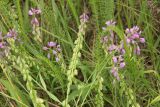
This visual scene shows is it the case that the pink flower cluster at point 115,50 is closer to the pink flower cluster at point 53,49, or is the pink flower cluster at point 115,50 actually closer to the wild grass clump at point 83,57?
the wild grass clump at point 83,57

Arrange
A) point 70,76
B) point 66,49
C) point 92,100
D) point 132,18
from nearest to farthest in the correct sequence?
1. point 70,76
2. point 92,100
3. point 66,49
4. point 132,18

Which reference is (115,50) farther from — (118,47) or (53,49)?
(53,49)

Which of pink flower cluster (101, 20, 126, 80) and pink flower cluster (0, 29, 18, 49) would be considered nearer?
pink flower cluster (101, 20, 126, 80)

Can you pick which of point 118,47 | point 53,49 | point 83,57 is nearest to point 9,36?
point 53,49

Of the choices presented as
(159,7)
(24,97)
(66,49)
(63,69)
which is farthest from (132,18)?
(24,97)

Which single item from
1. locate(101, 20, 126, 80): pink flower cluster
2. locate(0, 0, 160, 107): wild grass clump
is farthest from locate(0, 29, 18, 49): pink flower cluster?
locate(101, 20, 126, 80): pink flower cluster

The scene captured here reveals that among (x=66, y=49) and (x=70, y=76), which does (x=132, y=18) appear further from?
(x=70, y=76)

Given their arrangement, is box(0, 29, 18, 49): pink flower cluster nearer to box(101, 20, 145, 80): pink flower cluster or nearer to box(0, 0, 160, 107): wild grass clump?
box(0, 0, 160, 107): wild grass clump

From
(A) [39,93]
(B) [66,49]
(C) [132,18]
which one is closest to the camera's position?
(A) [39,93]
